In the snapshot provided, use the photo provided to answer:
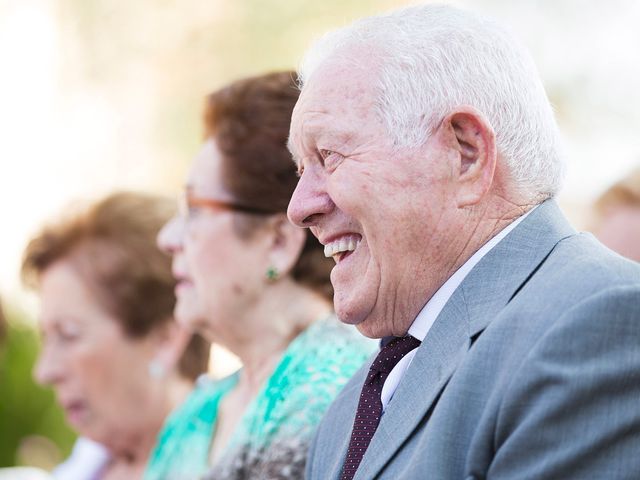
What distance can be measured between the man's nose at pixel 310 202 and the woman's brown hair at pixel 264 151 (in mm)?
1085

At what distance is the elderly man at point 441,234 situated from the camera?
6.60 ft

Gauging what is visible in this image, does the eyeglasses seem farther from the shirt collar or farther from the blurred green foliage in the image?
the blurred green foliage

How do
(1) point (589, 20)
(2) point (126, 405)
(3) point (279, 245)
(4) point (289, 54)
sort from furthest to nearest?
(4) point (289, 54)
(1) point (589, 20)
(2) point (126, 405)
(3) point (279, 245)

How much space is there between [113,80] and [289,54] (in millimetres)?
2459

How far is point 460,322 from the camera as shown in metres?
2.25

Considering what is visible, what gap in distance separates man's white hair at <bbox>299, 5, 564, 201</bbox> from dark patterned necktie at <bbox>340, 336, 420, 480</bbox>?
51 centimetres

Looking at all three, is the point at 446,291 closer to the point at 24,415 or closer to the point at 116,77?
the point at 24,415

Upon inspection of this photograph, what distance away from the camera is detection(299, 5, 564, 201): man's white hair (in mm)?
2324

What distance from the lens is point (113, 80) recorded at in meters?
13.8

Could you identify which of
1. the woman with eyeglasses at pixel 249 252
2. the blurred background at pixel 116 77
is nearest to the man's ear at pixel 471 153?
the woman with eyeglasses at pixel 249 252

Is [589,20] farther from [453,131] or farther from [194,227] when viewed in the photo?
[453,131]

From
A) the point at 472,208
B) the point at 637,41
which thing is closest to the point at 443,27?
the point at 472,208

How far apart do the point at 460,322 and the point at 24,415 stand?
26.6 feet

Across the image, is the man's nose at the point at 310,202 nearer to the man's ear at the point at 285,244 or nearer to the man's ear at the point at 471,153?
the man's ear at the point at 471,153
